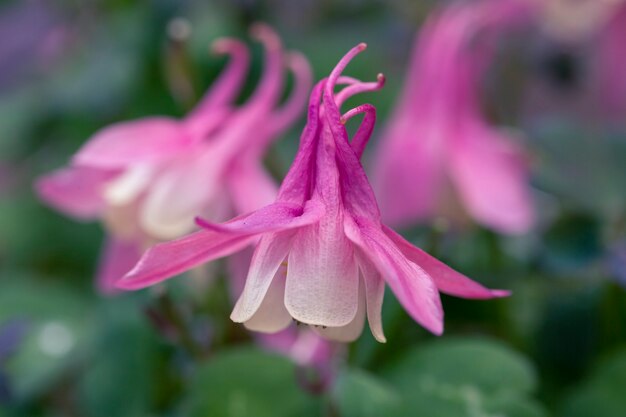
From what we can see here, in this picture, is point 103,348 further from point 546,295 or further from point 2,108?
point 2,108

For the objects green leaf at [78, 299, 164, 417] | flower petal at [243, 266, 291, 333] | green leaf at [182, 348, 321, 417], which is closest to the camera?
flower petal at [243, 266, 291, 333]

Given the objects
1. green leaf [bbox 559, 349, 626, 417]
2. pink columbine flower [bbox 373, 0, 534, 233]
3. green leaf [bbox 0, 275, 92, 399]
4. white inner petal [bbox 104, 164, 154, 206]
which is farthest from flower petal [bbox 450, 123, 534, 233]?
green leaf [bbox 0, 275, 92, 399]

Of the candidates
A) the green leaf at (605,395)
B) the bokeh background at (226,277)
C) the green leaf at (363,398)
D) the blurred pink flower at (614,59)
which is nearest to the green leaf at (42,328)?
the bokeh background at (226,277)

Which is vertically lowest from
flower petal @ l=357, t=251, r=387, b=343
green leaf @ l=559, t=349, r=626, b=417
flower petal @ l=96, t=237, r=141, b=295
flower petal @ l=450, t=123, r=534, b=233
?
green leaf @ l=559, t=349, r=626, b=417

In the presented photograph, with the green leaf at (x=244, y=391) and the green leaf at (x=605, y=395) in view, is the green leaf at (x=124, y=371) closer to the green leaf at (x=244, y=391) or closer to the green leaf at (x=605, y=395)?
the green leaf at (x=244, y=391)

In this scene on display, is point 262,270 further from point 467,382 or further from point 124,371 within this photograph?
point 124,371

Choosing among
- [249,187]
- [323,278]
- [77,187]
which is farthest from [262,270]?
[77,187]

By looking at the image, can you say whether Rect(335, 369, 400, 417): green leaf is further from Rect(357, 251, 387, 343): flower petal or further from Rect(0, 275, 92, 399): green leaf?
Rect(0, 275, 92, 399): green leaf
